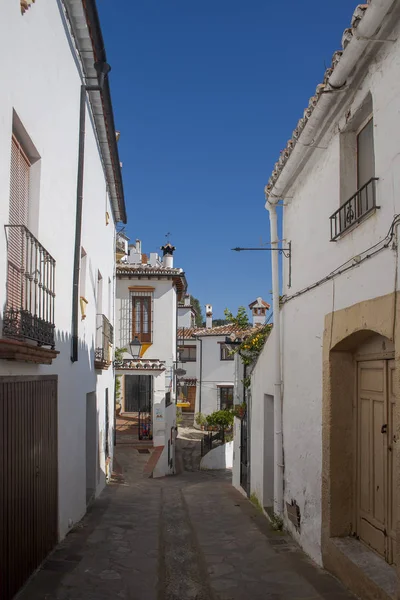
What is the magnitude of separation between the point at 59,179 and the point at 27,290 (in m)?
2.28

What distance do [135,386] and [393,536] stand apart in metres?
Answer: 22.1

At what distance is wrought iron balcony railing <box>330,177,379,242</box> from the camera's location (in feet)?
17.4

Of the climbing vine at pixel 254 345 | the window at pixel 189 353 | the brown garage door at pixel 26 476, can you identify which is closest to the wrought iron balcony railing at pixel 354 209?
the brown garage door at pixel 26 476

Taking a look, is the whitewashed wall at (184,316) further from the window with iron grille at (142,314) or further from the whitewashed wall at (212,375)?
the window with iron grille at (142,314)

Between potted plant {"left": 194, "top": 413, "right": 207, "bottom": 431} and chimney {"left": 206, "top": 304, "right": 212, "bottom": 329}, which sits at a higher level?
chimney {"left": 206, "top": 304, "right": 212, "bottom": 329}

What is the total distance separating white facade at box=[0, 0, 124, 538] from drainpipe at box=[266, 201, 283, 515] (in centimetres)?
291

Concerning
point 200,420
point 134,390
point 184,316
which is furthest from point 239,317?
point 184,316

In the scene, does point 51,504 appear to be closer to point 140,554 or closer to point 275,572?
point 140,554

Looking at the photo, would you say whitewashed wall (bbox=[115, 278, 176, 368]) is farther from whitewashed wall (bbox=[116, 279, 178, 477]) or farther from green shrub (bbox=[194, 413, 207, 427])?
green shrub (bbox=[194, 413, 207, 427])

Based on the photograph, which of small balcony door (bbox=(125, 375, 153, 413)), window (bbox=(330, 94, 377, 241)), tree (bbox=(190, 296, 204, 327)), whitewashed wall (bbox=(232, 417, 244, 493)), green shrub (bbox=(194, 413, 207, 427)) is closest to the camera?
window (bbox=(330, 94, 377, 241))

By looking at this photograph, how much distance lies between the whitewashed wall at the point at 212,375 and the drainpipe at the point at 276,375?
26245 mm

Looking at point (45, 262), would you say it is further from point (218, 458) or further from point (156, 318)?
point (156, 318)

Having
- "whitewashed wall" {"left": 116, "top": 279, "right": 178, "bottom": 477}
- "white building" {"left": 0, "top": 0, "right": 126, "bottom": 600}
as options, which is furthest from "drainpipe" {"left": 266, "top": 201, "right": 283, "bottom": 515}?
"whitewashed wall" {"left": 116, "top": 279, "right": 178, "bottom": 477}

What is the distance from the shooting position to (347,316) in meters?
5.76
